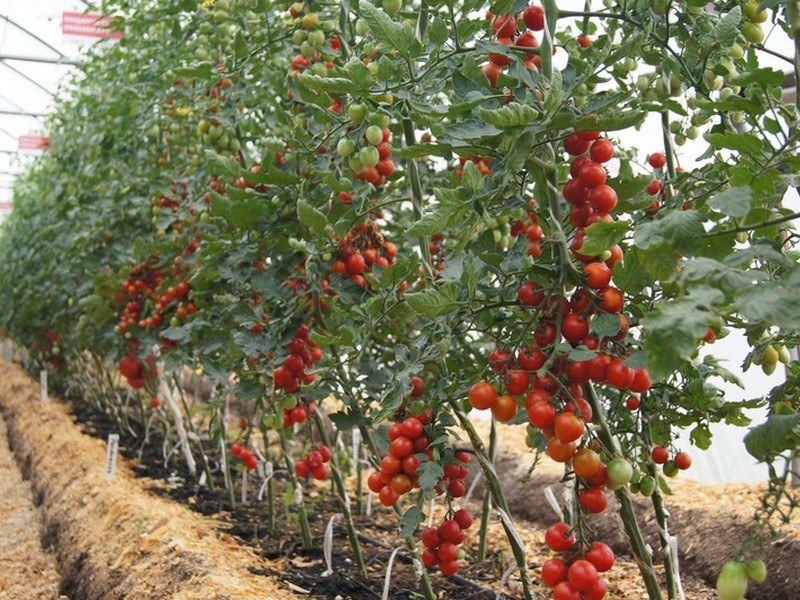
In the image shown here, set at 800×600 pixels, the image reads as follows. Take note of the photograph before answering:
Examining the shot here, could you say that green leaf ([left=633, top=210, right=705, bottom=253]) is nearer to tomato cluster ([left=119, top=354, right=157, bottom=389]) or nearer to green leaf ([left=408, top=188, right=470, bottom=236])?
green leaf ([left=408, top=188, right=470, bottom=236])

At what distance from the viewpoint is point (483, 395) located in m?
0.95

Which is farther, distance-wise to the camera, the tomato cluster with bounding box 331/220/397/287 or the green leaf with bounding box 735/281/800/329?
the tomato cluster with bounding box 331/220/397/287

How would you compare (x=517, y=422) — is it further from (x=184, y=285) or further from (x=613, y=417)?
(x=184, y=285)

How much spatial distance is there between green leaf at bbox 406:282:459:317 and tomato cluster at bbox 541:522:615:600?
312 millimetres

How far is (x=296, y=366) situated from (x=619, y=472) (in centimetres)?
78

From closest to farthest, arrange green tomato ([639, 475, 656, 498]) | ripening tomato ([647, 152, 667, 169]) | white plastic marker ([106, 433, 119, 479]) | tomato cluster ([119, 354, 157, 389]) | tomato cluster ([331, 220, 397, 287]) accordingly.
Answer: green tomato ([639, 475, 656, 498]) → ripening tomato ([647, 152, 667, 169]) → tomato cluster ([331, 220, 397, 287]) → white plastic marker ([106, 433, 119, 479]) → tomato cluster ([119, 354, 157, 389])

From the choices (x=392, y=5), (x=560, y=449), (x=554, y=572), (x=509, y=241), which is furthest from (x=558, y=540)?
(x=509, y=241)

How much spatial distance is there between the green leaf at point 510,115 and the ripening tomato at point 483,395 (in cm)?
31

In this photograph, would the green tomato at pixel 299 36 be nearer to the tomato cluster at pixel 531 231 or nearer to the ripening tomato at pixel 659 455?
the tomato cluster at pixel 531 231

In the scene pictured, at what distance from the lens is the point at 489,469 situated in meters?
1.28

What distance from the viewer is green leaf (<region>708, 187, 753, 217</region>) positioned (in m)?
0.70

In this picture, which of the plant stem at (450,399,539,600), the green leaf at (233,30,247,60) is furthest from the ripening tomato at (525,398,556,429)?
the green leaf at (233,30,247,60)

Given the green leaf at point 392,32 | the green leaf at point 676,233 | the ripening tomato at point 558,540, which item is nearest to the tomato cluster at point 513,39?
the green leaf at point 392,32

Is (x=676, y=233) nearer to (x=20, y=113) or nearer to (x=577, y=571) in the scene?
(x=577, y=571)
